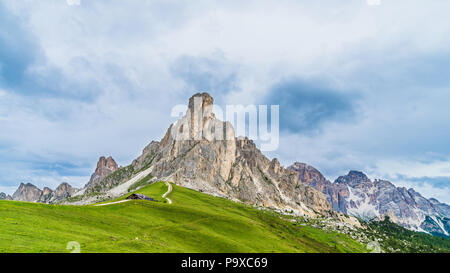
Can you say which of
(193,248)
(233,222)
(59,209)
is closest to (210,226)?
(233,222)

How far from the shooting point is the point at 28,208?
6731 cm

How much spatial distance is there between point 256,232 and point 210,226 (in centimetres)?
1640

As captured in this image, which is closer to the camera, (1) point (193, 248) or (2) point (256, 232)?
(1) point (193, 248)

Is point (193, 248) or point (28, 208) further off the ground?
point (28, 208)

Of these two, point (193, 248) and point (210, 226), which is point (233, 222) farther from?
point (193, 248)

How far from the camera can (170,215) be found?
→ 327 feet
